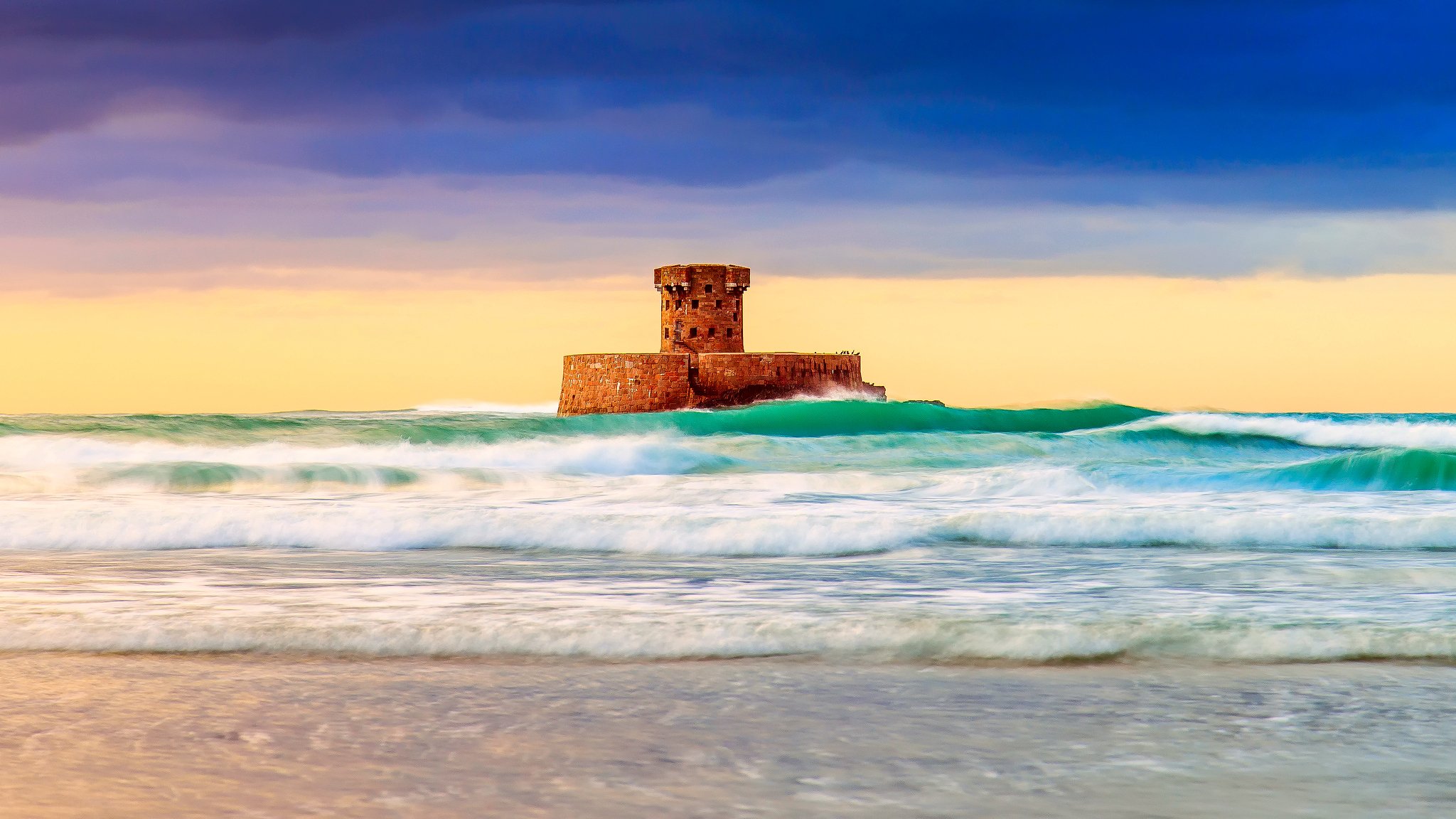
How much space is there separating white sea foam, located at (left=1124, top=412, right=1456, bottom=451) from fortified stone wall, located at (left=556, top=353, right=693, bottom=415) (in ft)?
37.1

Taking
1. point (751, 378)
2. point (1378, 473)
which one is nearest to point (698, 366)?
point (751, 378)

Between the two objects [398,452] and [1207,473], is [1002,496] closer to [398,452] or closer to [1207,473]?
[1207,473]

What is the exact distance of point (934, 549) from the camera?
317 inches

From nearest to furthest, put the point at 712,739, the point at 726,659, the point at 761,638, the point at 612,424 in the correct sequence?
the point at 712,739 < the point at 726,659 < the point at 761,638 < the point at 612,424

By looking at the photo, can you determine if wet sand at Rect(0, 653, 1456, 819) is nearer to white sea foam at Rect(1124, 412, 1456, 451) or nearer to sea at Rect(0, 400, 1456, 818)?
sea at Rect(0, 400, 1456, 818)

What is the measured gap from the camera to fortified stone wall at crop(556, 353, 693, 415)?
33781mm

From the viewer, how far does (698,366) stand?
1341 inches

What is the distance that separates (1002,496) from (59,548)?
7.75 m

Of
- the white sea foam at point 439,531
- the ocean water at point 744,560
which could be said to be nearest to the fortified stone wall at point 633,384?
the ocean water at point 744,560

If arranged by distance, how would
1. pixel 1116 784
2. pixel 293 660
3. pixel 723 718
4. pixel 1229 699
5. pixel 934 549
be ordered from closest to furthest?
pixel 1116 784, pixel 723 718, pixel 1229 699, pixel 293 660, pixel 934 549

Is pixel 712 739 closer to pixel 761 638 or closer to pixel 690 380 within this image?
pixel 761 638

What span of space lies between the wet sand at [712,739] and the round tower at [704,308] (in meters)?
30.3

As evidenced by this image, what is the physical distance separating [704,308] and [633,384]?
2.85 metres

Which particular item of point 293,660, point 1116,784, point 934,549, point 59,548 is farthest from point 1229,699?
→ point 59,548
